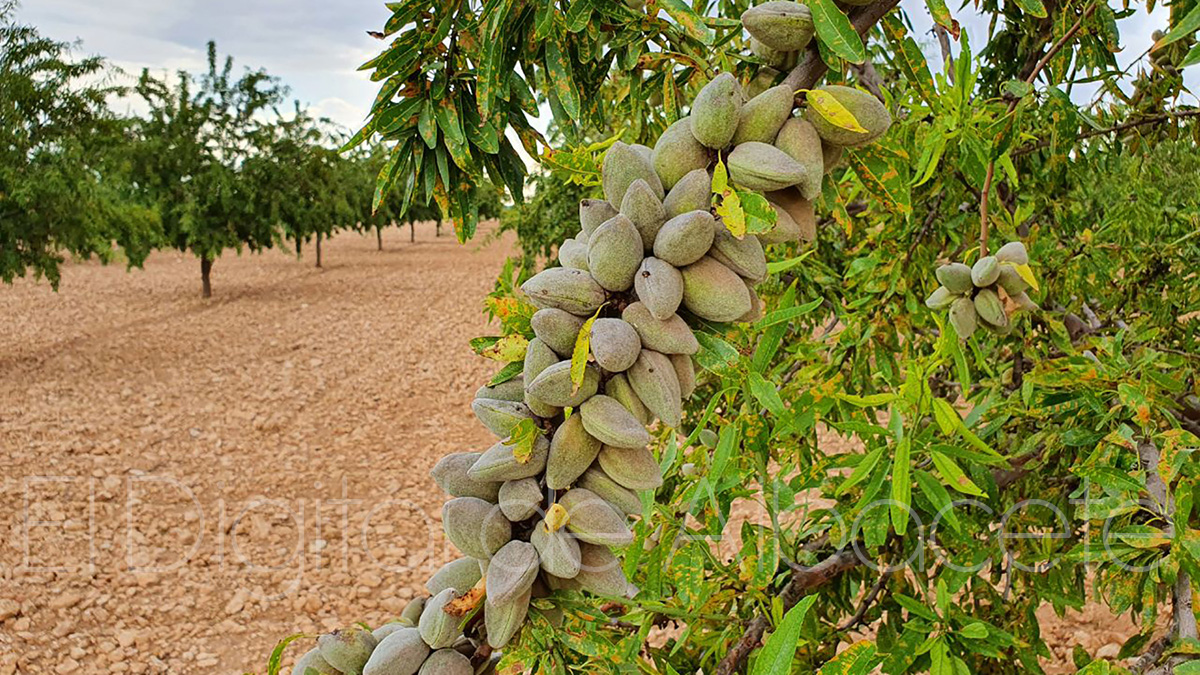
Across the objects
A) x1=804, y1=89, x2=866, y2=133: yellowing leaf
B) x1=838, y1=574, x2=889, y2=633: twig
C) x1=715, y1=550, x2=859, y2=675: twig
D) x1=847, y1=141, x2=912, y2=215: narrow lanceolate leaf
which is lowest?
x1=838, y1=574, x2=889, y2=633: twig

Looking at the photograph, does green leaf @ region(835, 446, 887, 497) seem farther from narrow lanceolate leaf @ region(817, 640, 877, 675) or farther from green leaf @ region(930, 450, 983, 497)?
narrow lanceolate leaf @ region(817, 640, 877, 675)

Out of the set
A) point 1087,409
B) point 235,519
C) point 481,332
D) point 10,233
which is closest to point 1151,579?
point 1087,409

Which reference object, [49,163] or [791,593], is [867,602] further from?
[49,163]

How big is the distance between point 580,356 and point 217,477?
711 centimetres

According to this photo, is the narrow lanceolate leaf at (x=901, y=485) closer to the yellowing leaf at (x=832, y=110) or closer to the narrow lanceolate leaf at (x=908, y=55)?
the narrow lanceolate leaf at (x=908, y=55)

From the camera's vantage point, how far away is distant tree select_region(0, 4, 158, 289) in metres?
10.6

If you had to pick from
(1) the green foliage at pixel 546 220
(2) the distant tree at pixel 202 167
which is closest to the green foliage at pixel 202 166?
(2) the distant tree at pixel 202 167

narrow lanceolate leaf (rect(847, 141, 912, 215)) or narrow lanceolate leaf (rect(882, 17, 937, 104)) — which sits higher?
narrow lanceolate leaf (rect(882, 17, 937, 104))

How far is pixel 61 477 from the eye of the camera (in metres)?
6.66

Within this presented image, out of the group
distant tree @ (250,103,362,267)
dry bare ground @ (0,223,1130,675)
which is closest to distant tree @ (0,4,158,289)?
dry bare ground @ (0,223,1130,675)

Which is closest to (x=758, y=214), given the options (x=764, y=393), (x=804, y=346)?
(x=764, y=393)

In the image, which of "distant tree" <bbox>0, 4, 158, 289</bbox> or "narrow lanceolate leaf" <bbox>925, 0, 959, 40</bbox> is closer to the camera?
"narrow lanceolate leaf" <bbox>925, 0, 959, 40</bbox>

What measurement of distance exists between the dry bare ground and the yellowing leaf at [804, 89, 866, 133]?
415cm

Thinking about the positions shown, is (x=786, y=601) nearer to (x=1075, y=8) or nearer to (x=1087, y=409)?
(x=1087, y=409)
